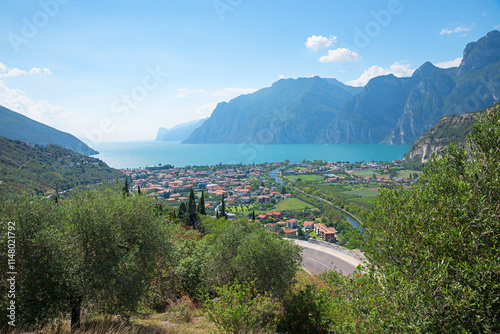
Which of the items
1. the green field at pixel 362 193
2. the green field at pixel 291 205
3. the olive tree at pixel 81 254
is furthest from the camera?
the green field at pixel 362 193

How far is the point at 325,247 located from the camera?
80.6 feet

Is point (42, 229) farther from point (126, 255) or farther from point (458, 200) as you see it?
point (458, 200)

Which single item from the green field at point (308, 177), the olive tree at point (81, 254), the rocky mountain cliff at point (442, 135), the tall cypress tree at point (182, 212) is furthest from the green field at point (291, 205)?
the rocky mountain cliff at point (442, 135)

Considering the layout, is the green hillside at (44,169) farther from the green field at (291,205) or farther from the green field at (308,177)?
the green field at (308,177)

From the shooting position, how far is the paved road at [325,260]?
19031mm

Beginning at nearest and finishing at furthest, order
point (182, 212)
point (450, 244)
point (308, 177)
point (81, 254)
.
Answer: point (450, 244)
point (81, 254)
point (182, 212)
point (308, 177)

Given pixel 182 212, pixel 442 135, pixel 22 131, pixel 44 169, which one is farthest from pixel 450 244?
pixel 22 131

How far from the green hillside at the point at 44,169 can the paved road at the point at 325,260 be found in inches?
1789

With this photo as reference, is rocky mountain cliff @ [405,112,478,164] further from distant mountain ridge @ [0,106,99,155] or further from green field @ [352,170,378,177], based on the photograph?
distant mountain ridge @ [0,106,99,155]

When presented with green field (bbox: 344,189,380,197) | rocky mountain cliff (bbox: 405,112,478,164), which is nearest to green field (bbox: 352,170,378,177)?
green field (bbox: 344,189,380,197)

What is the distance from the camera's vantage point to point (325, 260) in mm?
21219

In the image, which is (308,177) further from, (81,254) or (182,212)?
(81,254)

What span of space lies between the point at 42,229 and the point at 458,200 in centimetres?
930

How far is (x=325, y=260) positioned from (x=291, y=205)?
38758 millimetres
